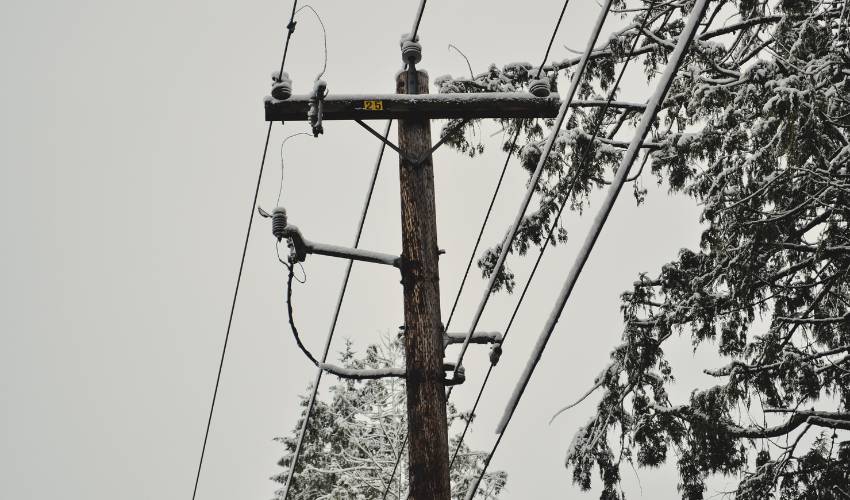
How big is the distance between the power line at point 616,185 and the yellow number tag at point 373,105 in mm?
1835

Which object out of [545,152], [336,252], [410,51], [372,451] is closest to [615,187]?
[545,152]

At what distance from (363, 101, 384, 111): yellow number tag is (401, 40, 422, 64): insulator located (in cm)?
45

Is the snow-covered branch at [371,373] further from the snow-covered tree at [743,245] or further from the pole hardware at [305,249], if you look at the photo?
the snow-covered tree at [743,245]

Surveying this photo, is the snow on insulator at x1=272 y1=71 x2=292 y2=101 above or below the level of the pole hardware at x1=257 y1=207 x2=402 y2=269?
above

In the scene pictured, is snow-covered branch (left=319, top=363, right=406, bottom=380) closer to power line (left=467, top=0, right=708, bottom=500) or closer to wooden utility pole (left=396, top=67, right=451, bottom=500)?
wooden utility pole (left=396, top=67, right=451, bottom=500)

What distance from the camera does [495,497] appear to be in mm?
17547

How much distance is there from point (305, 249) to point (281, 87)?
99 centimetres

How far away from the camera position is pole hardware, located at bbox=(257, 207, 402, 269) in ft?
15.8

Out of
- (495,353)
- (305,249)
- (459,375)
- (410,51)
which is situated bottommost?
(459,375)

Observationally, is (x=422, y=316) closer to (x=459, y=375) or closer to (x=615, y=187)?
(x=459, y=375)

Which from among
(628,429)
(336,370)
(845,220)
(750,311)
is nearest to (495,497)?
(628,429)

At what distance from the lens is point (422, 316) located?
475cm

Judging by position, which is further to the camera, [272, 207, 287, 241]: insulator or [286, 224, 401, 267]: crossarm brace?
[286, 224, 401, 267]: crossarm brace

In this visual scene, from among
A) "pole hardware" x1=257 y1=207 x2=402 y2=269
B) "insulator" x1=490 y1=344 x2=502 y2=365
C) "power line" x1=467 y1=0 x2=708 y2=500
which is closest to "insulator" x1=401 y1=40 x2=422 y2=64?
"pole hardware" x1=257 y1=207 x2=402 y2=269
